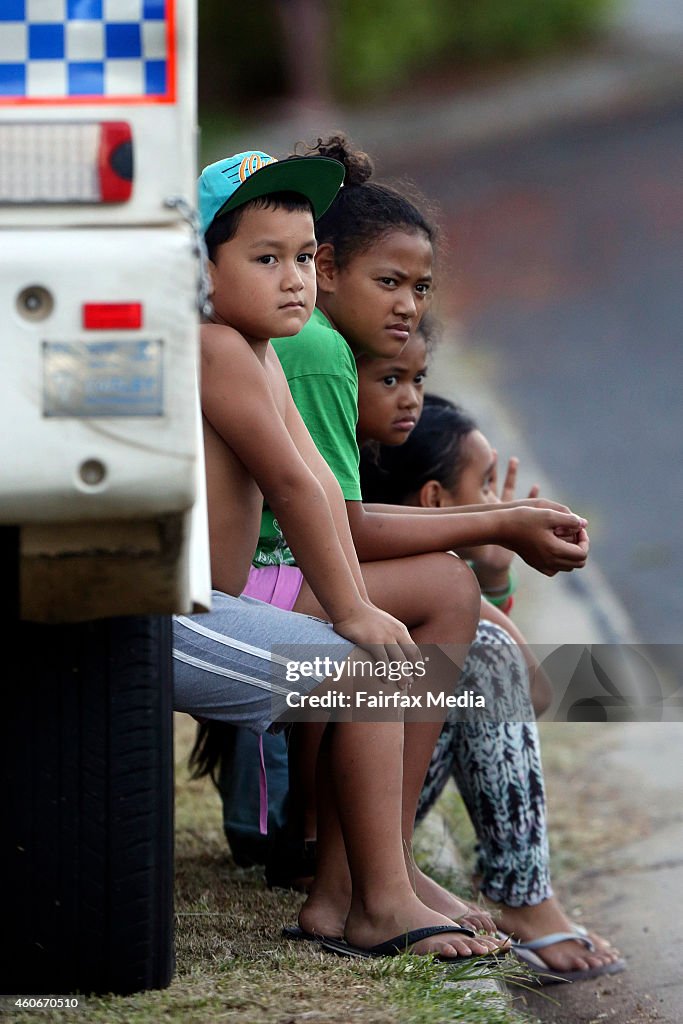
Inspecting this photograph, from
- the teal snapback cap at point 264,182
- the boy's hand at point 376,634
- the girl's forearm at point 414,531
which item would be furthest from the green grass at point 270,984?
the teal snapback cap at point 264,182

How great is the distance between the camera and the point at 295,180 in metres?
2.90

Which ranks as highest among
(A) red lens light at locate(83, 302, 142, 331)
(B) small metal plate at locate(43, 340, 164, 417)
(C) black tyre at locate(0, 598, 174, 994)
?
(A) red lens light at locate(83, 302, 142, 331)

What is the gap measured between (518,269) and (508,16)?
8.03 m

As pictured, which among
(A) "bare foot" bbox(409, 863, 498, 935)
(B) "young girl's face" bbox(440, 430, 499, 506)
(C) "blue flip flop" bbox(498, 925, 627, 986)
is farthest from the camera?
(B) "young girl's face" bbox(440, 430, 499, 506)

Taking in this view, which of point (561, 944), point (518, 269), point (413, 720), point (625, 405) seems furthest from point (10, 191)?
point (518, 269)

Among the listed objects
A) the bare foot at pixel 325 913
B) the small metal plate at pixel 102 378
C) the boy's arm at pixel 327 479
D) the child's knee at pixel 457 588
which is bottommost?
the bare foot at pixel 325 913

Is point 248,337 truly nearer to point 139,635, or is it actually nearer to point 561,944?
point 139,635

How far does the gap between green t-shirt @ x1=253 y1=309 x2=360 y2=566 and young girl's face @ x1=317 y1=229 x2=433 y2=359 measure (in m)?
0.26

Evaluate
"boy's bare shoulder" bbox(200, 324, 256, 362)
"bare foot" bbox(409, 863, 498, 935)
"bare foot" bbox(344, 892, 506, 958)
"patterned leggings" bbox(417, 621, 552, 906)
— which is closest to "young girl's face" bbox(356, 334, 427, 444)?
"patterned leggings" bbox(417, 621, 552, 906)

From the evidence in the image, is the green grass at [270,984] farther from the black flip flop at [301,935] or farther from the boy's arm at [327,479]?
the boy's arm at [327,479]

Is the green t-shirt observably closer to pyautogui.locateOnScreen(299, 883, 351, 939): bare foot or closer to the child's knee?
the child's knee

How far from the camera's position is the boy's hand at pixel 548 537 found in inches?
123

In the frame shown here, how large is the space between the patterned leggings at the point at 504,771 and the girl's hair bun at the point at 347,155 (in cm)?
98

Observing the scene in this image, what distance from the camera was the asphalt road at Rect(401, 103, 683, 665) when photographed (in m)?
7.08
